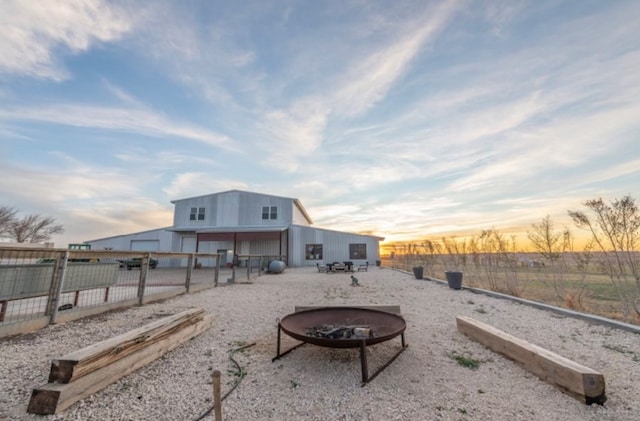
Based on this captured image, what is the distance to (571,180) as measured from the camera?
896cm

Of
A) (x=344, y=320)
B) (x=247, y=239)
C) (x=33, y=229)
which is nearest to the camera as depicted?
(x=344, y=320)

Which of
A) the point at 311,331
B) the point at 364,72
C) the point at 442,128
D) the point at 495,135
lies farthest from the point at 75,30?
the point at 495,135

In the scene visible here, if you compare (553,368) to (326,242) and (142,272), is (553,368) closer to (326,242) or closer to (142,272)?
(142,272)

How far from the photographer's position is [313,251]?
21.5m

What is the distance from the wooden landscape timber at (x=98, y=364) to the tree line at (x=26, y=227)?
3680 centimetres

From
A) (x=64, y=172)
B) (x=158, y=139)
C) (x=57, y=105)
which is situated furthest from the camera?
(x=64, y=172)

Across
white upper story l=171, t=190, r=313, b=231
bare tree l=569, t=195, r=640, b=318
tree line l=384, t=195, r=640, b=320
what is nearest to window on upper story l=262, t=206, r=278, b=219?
white upper story l=171, t=190, r=313, b=231

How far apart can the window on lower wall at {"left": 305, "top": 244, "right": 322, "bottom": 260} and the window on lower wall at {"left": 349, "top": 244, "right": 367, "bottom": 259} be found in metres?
2.63

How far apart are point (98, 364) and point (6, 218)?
123ft

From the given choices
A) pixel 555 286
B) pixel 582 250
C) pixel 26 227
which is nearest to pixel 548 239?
pixel 582 250

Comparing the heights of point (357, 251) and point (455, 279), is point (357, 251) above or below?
above

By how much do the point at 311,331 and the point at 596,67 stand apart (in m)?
9.15

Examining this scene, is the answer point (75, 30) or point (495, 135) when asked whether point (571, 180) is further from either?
point (75, 30)

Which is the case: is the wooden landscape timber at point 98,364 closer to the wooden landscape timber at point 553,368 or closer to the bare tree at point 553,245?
the wooden landscape timber at point 553,368
